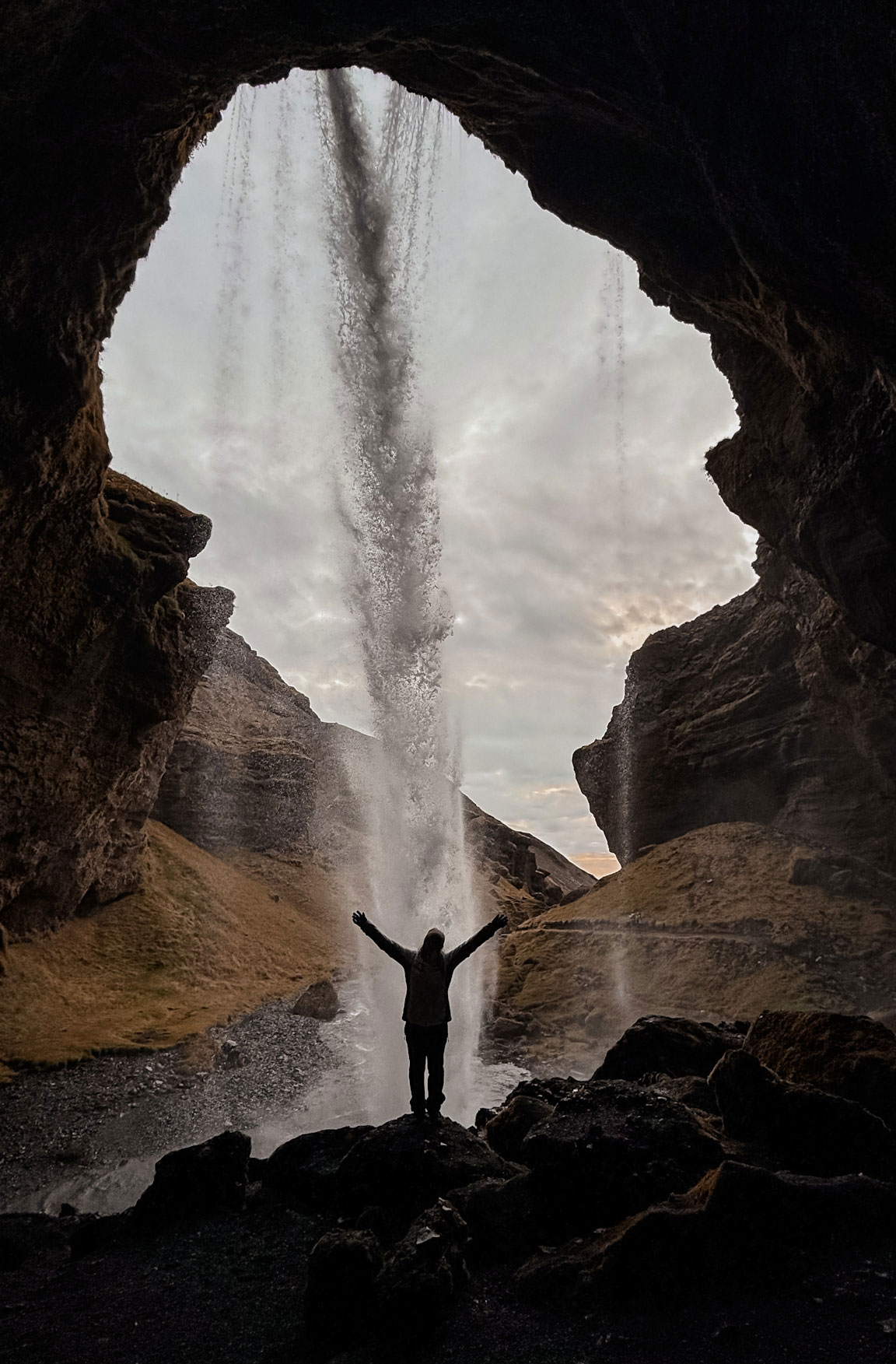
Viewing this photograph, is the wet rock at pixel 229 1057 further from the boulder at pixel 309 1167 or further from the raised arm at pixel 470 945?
the raised arm at pixel 470 945

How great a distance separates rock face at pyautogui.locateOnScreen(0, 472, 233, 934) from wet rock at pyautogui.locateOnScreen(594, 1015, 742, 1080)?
17881 mm

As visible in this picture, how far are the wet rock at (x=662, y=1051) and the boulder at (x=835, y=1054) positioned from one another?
1.30m

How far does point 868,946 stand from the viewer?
20.5 metres

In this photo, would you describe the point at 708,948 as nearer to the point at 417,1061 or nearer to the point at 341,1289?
the point at 417,1061

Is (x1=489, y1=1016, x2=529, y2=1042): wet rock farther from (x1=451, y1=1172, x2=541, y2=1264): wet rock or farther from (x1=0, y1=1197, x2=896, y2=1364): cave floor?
(x1=0, y1=1197, x2=896, y2=1364): cave floor

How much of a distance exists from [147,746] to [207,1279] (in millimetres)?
25056

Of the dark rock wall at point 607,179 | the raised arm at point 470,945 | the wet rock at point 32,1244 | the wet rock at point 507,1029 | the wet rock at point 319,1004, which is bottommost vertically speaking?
the wet rock at point 319,1004

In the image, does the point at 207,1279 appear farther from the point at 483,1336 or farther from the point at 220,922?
the point at 220,922

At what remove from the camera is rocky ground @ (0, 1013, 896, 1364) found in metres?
4.41

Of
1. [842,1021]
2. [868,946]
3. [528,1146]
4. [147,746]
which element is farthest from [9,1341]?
[147,746]

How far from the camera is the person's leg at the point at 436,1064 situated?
738 centimetres

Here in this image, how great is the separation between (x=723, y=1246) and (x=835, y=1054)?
3.73 meters

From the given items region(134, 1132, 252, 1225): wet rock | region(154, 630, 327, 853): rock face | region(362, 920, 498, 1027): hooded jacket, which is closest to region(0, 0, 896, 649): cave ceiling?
region(362, 920, 498, 1027): hooded jacket

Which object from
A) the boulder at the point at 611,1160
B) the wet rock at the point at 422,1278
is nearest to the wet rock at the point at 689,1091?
the boulder at the point at 611,1160
